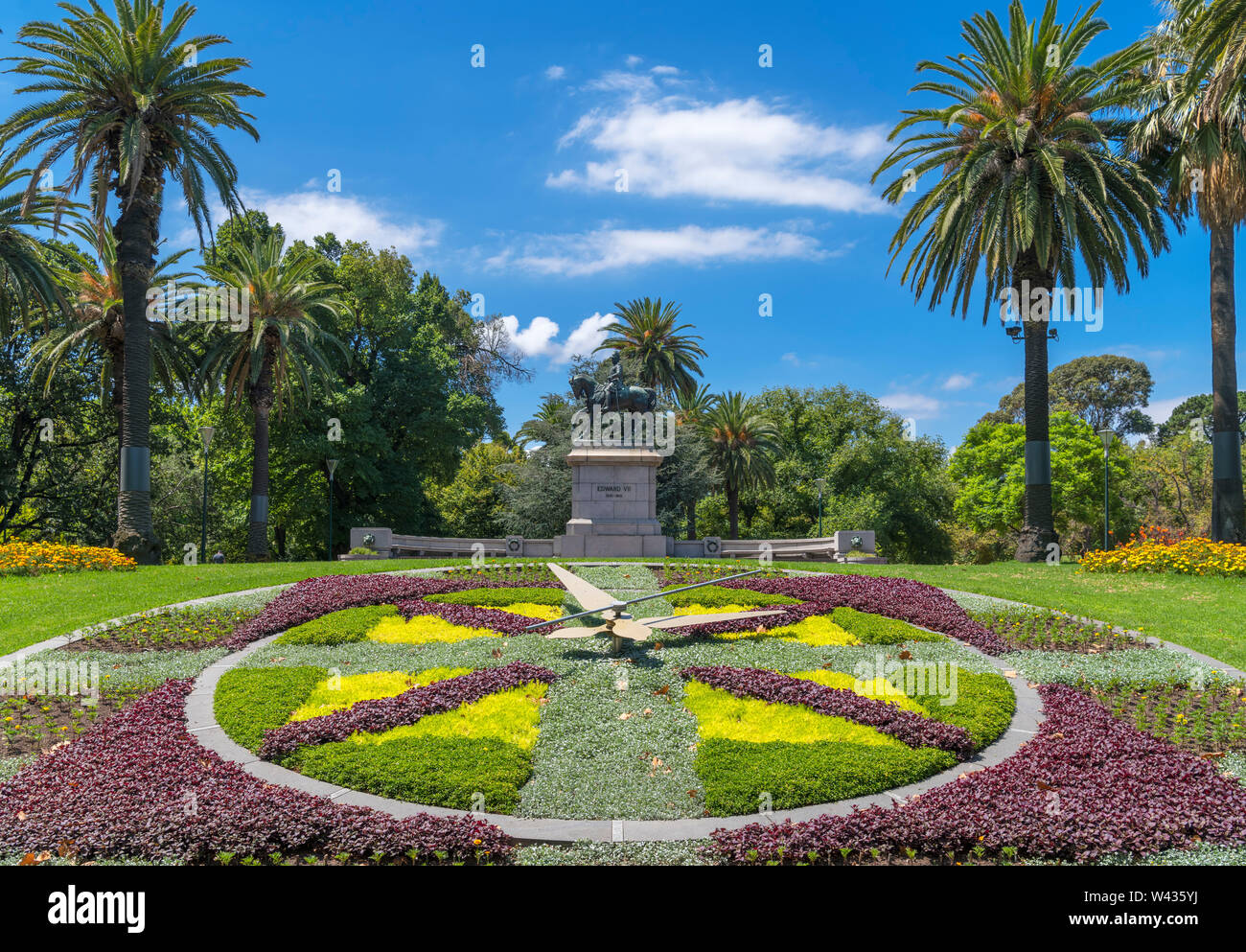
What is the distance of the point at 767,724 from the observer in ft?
27.4

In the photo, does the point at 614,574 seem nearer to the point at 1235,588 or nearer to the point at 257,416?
the point at 1235,588

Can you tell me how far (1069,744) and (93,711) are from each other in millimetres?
10897

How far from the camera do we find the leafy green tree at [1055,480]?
45.0 meters

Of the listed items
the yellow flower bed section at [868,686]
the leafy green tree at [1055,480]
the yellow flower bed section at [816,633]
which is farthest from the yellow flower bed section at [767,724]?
the leafy green tree at [1055,480]

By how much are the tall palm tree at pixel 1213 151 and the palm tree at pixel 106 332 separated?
3379 cm

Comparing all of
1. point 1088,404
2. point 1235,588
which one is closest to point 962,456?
point 1088,404

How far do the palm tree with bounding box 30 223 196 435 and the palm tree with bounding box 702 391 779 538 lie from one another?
2626 cm

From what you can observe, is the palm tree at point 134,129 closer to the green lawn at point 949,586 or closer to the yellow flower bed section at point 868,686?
the green lawn at point 949,586

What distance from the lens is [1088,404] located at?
73.5 metres

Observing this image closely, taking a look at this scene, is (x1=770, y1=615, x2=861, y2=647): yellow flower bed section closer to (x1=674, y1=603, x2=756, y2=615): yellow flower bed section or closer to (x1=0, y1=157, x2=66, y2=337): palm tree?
(x1=674, y1=603, x2=756, y2=615): yellow flower bed section

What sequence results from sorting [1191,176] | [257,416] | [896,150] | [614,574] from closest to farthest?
1. [614,574]
2. [1191,176]
3. [896,150]
4. [257,416]

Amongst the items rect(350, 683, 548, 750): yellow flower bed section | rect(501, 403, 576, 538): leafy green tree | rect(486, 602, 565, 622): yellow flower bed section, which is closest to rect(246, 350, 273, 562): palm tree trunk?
rect(501, 403, 576, 538): leafy green tree

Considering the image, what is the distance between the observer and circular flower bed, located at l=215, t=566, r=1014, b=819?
6.75 m

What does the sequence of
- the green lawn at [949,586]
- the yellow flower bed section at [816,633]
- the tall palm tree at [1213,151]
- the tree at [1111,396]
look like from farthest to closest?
the tree at [1111,396] → the tall palm tree at [1213,151] → the green lawn at [949,586] → the yellow flower bed section at [816,633]
